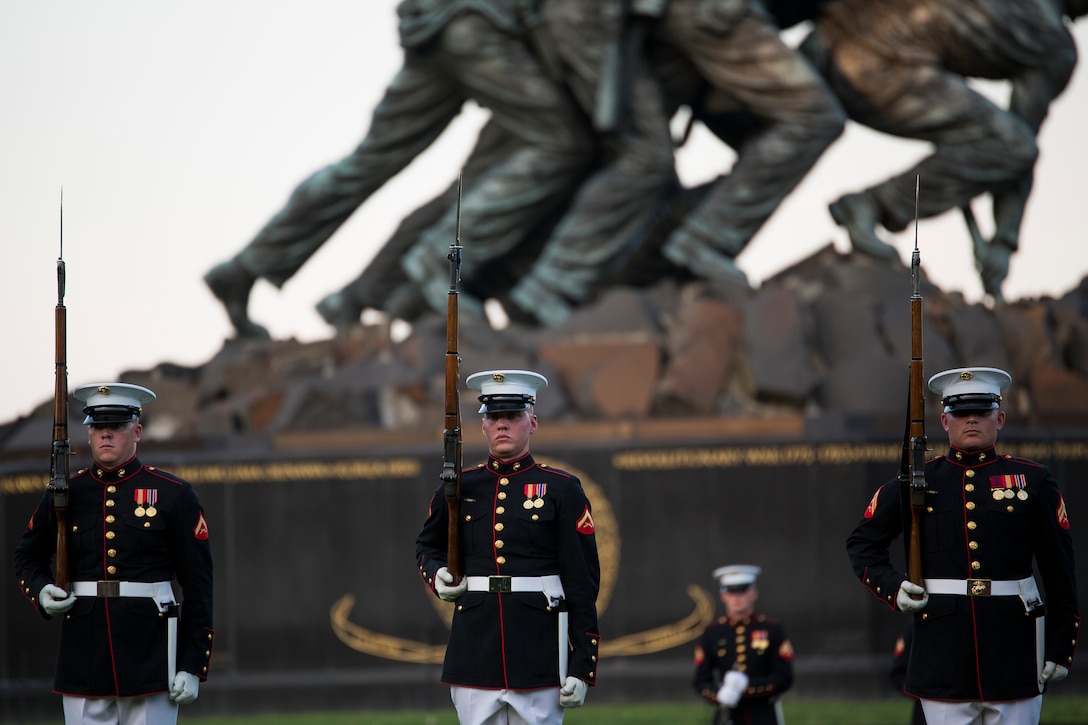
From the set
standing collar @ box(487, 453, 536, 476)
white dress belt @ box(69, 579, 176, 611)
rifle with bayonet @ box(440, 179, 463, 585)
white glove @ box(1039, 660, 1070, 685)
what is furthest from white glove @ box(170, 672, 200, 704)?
white glove @ box(1039, 660, 1070, 685)

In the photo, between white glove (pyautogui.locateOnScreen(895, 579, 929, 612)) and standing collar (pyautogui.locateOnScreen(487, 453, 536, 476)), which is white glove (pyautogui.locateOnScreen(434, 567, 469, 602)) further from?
white glove (pyautogui.locateOnScreen(895, 579, 929, 612))

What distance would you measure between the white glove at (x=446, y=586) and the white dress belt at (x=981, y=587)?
1972 millimetres

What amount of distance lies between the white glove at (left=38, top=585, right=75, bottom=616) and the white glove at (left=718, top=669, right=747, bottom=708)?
3821mm

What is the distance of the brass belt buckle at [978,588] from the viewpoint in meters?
6.82

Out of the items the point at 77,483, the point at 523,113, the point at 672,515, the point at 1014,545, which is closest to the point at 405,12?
the point at 523,113

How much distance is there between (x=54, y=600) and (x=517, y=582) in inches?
78.4

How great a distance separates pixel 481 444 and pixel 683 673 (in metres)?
2.90

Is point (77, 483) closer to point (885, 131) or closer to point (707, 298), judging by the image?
point (707, 298)

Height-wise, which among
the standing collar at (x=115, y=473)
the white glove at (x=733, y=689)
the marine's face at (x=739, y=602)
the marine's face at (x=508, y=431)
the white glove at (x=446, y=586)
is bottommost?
the white glove at (x=733, y=689)

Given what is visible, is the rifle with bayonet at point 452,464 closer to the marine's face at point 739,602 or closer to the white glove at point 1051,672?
the white glove at point 1051,672

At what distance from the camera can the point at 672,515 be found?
1564cm

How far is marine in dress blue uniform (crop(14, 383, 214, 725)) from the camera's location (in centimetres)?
715

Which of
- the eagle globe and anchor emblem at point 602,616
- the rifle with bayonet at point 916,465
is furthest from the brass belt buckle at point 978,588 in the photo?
the eagle globe and anchor emblem at point 602,616

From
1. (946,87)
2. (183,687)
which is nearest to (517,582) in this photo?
(183,687)
